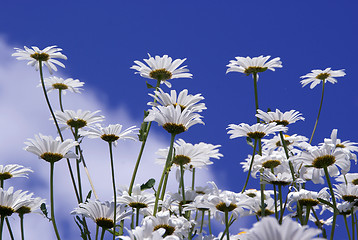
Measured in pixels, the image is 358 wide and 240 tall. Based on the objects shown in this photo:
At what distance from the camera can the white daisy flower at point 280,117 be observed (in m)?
2.61

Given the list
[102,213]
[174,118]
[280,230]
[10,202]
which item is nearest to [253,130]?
[174,118]

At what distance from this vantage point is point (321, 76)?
11.4 ft

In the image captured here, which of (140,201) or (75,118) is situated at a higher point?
(75,118)

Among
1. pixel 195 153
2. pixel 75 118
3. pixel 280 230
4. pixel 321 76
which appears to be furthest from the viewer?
pixel 321 76

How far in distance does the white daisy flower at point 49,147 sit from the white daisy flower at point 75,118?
0.44 m

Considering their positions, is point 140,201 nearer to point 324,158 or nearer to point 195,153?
point 195,153

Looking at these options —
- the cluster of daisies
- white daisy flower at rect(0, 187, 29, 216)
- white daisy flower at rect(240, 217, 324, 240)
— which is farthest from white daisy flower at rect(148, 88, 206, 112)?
white daisy flower at rect(240, 217, 324, 240)

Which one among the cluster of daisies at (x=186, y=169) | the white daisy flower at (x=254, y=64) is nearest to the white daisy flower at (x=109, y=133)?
the cluster of daisies at (x=186, y=169)

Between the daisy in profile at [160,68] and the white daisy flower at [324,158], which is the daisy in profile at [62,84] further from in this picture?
the white daisy flower at [324,158]

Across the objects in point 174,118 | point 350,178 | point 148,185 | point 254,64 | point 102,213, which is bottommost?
point 102,213

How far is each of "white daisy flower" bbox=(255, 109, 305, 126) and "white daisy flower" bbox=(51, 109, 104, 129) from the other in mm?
966

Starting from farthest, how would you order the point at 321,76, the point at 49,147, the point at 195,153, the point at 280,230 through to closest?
the point at 321,76
the point at 195,153
the point at 49,147
the point at 280,230

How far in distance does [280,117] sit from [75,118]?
1.18 metres

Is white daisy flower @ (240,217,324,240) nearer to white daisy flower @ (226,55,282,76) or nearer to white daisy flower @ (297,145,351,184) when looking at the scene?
white daisy flower @ (297,145,351,184)
